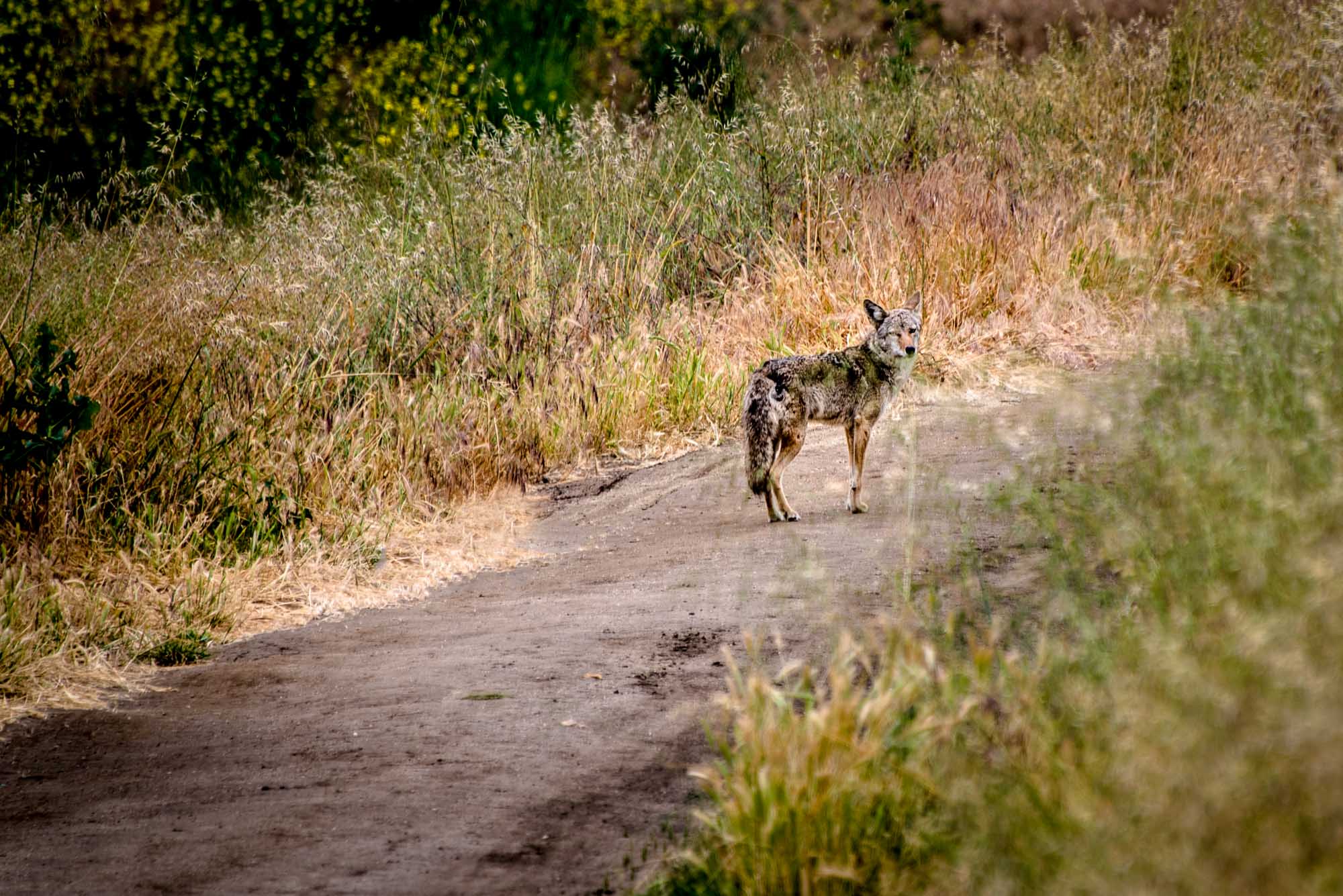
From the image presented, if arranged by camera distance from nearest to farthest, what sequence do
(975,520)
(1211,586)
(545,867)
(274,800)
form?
(1211,586) < (545,867) < (274,800) < (975,520)

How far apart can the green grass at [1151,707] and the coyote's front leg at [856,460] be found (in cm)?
286

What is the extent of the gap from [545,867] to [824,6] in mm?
16570

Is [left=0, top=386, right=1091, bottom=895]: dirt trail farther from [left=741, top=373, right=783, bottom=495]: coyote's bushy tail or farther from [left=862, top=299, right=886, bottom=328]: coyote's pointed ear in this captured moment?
[left=862, top=299, right=886, bottom=328]: coyote's pointed ear

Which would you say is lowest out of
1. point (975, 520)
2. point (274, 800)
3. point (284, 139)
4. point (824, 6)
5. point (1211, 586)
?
point (274, 800)

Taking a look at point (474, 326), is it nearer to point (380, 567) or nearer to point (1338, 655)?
point (380, 567)

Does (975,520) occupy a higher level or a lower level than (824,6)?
lower

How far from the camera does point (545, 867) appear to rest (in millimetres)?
3809

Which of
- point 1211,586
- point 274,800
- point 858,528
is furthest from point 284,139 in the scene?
point 1211,586

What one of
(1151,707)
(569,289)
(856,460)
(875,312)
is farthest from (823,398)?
(1151,707)

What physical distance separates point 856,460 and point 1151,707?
5.07m

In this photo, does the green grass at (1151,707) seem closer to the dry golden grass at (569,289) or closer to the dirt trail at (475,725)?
the dirt trail at (475,725)

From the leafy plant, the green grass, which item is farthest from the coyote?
the leafy plant

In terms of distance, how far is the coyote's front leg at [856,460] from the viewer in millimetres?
7352

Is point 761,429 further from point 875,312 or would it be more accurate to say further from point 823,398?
point 875,312
